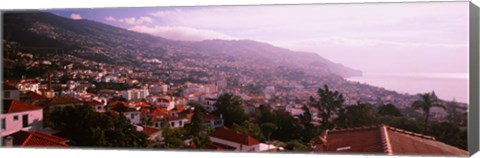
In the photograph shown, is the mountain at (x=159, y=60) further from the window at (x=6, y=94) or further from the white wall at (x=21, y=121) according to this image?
the white wall at (x=21, y=121)

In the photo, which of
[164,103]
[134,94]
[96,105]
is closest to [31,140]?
[96,105]

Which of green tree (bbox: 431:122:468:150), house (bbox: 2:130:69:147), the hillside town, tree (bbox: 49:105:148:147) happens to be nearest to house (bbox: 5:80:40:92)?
the hillside town

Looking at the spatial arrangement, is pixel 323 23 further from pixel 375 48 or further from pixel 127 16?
pixel 127 16

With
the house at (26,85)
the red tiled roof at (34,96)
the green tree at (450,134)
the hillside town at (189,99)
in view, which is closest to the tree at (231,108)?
the hillside town at (189,99)

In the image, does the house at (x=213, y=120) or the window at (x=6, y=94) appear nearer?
the house at (x=213, y=120)

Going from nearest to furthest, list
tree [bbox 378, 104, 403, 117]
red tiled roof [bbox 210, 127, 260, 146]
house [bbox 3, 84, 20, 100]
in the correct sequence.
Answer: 1. tree [bbox 378, 104, 403, 117]
2. red tiled roof [bbox 210, 127, 260, 146]
3. house [bbox 3, 84, 20, 100]

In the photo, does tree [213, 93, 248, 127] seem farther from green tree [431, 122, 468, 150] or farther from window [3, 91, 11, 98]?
window [3, 91, 11, 98]
